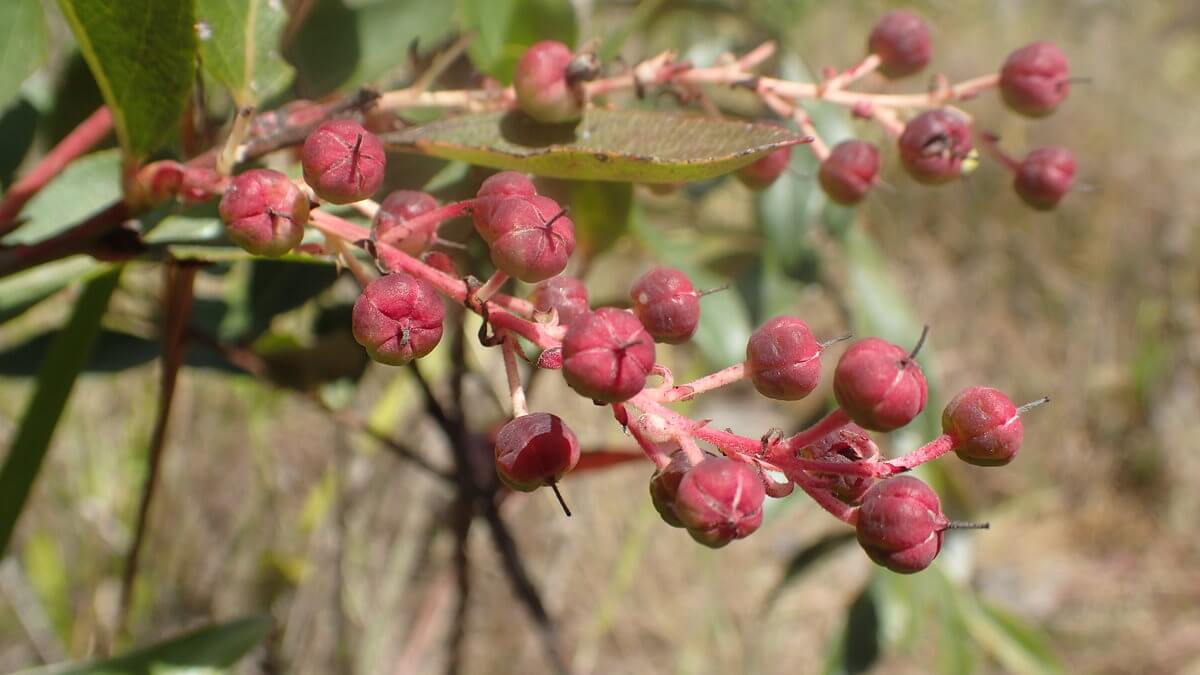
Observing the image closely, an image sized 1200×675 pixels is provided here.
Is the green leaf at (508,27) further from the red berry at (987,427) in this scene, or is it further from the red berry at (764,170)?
the red berry at (987,427)

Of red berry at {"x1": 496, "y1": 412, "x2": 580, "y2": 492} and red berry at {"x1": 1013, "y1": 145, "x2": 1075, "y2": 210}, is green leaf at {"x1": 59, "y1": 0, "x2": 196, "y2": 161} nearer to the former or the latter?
red berry at {"x1": 496, "y1": 412, "x2": 580, "y2": 492}

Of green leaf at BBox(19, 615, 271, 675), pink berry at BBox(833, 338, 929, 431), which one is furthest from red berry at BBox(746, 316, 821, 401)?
green leaf at BBox(19, 615, 271, 675)

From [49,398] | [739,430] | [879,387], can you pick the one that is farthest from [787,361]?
[739,430]

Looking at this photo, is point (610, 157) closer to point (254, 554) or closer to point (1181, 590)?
point (254, 554)

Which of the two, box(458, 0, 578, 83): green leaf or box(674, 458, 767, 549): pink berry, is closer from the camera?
box(674, 458, 767, 549): pink berry

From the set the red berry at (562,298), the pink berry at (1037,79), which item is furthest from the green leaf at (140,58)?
the pink berry at (1037,79)

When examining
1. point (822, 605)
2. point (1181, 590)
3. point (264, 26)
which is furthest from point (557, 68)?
point (1181, 590)
